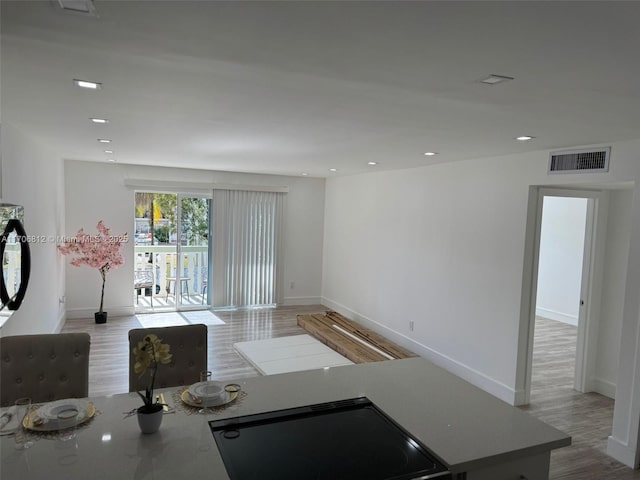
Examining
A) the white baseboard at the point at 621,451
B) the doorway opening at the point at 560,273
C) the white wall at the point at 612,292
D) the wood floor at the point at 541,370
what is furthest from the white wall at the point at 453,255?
the doorway opening at the point at 560,273

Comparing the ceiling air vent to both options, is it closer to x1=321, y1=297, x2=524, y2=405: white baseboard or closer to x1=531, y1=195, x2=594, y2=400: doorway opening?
x1=321, y1=297, x2=524, y2=405: white baseboard

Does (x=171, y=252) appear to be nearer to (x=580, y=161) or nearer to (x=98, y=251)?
(x=98, y=251)

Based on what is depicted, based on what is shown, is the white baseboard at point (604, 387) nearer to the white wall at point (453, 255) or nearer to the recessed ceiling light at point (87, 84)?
the white wall at point (453, 255)

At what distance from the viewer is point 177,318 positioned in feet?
22.7

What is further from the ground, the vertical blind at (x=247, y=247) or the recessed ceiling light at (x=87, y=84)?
the recessed ceiling light at (x=87, y=84)

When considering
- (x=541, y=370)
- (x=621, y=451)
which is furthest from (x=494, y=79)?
(x=541, y=370)

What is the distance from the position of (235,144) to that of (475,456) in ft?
11.3

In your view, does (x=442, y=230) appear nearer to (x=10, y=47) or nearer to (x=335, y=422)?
(x=335, y=422)

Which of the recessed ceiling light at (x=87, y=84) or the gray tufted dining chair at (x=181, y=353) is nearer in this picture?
the recessed ceiling light at (x=87, y=84)

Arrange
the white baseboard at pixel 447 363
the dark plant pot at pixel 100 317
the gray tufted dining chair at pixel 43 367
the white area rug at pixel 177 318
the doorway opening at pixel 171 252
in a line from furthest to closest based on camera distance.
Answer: the doorway opening at pixel 171 252 < the white area rug at pixel 177 318 < the dark plant pot at pixel 100 317 < the white baseboard at pixel 447 363 < the gray tufted dining chair at pixel 43 367

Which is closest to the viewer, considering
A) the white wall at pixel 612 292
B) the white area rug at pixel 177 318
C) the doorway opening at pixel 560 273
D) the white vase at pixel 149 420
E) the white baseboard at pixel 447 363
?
the white vase at pixel 149 420

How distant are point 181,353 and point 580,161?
11.2 ft

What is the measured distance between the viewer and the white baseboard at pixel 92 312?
6.68m

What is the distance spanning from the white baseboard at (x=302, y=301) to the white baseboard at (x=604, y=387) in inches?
186
